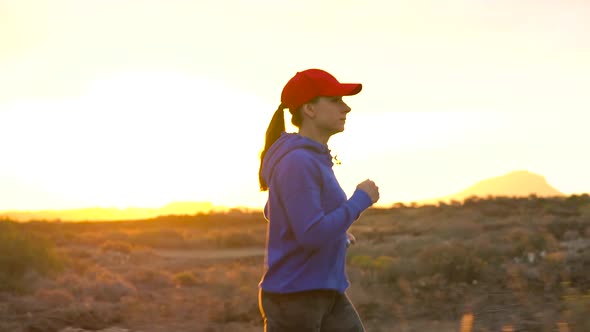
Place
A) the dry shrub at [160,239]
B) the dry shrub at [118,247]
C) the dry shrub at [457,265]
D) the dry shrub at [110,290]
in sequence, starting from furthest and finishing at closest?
the dry shrub at [160,239] → the dry shrub at [118,247] → the dry shrub at [110,290] → the dry shrub at [457,265]

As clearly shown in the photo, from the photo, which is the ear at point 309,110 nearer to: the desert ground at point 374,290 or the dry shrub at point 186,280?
the desert ground at point 374,290

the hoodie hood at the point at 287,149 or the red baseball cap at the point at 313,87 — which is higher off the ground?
the red baseball cap at the point at 313,87

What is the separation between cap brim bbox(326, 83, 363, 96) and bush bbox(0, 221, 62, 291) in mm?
13456

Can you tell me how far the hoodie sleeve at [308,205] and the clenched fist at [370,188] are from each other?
2.7 inches

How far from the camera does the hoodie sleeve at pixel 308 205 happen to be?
3070mm

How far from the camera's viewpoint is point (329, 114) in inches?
132

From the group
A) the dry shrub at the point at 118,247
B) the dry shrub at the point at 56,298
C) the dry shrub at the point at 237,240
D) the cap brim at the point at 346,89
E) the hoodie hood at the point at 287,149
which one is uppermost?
the cap brim at the point at 346,89

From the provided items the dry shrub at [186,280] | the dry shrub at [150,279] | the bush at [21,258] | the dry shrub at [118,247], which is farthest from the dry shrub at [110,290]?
the dry shrub at [118,247]

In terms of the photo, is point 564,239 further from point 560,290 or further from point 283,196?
point 283,196

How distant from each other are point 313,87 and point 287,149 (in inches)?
11.9

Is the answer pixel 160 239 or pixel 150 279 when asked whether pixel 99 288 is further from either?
pixel 160 239

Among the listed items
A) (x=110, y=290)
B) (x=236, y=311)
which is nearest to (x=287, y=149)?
(x=236, y=311)

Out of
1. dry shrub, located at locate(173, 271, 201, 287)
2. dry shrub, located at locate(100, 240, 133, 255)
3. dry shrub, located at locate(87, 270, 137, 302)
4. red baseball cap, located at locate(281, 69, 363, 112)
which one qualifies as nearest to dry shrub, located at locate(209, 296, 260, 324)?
dry shrub, located at locate(87, 270, 137, 302)

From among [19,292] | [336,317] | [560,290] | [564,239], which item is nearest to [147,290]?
Answer: [19,292]
